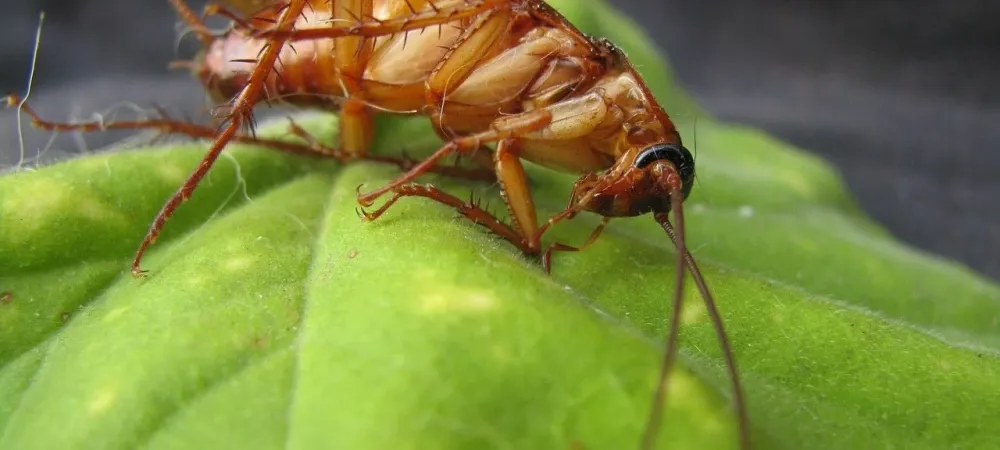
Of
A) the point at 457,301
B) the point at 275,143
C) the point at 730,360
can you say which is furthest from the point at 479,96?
the point at 730,360

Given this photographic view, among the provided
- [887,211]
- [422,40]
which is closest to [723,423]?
[422,40]

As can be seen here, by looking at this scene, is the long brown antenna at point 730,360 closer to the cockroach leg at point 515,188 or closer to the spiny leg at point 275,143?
the cockroach leg at point 515,188

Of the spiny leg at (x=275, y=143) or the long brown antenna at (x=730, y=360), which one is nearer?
the long brown antenna at (x=730, y=360)

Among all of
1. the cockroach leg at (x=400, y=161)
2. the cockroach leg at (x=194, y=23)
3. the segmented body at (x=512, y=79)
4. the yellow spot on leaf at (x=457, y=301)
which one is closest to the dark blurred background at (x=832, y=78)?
the cockroach leg at (x=194, y=23)

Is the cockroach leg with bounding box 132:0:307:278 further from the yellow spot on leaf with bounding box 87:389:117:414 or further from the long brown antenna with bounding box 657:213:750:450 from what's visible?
the long brown antenna with bounding box 657:213:750:450

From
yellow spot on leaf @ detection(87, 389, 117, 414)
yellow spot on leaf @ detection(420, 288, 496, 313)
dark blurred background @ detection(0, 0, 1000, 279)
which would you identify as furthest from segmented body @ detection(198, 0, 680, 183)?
dark blurred background @ detection(0, 0, 1000, 279)

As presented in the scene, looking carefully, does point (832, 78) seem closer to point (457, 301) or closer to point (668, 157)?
point (668, 157)
